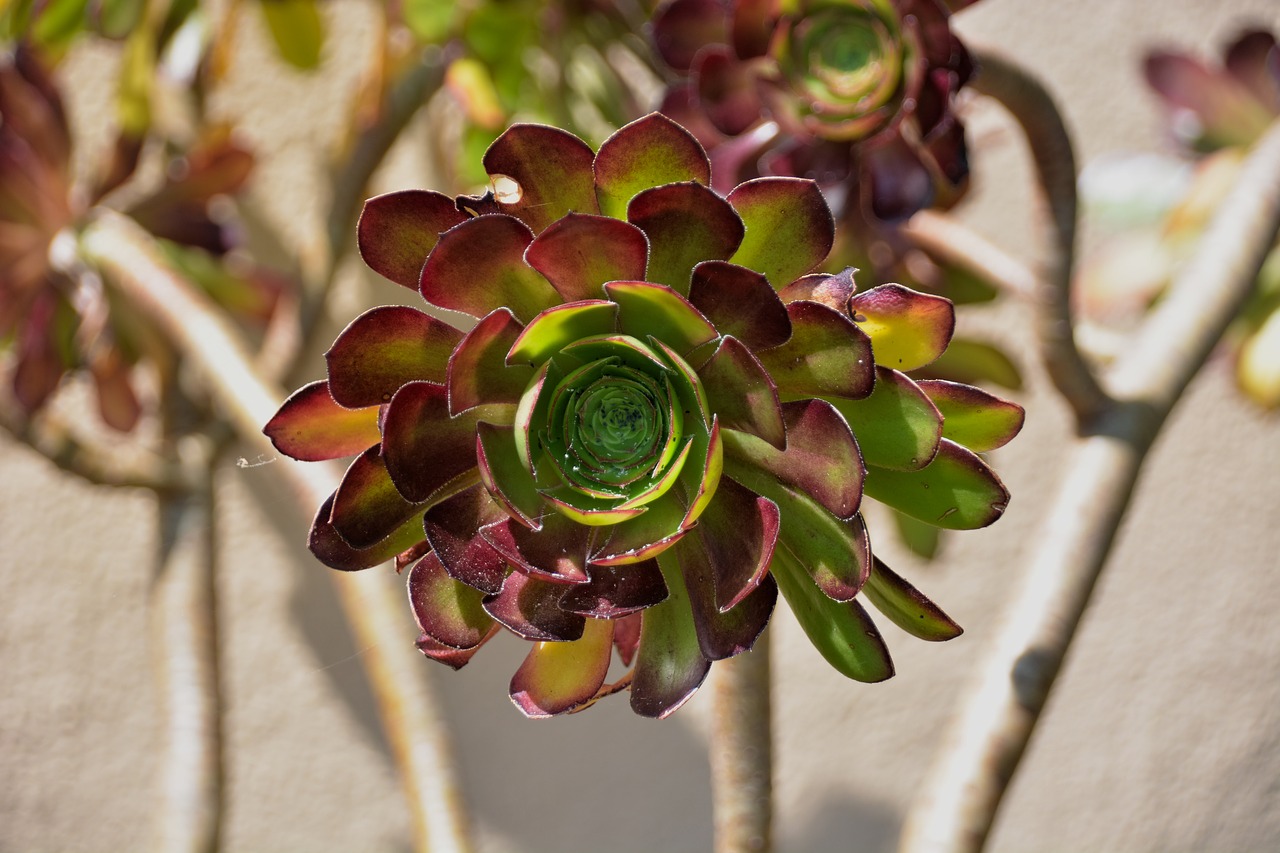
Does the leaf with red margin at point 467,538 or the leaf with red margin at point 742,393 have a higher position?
the leaf with red margin at point 742,393

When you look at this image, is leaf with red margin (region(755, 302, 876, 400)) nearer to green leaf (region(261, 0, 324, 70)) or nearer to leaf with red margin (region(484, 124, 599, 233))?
leaf with red margin (region(484, 124, 599, 233))

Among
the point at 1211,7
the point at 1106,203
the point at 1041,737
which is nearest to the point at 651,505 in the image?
the point at 1106,203

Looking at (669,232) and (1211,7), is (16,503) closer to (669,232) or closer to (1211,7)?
(669,232)

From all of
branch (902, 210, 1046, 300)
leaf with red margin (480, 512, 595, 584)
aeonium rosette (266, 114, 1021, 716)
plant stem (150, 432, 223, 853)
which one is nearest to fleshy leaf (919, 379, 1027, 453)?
aeonium rosette (266, 114, 1021, 716)

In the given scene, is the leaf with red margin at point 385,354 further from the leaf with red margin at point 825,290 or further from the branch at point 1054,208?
the branch at point 1054,208

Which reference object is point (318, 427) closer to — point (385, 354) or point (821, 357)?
point (385, 354)

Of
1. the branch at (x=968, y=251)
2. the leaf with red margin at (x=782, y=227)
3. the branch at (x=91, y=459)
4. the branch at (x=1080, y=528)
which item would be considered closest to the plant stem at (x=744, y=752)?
the branch at (x=1080, y=528)
